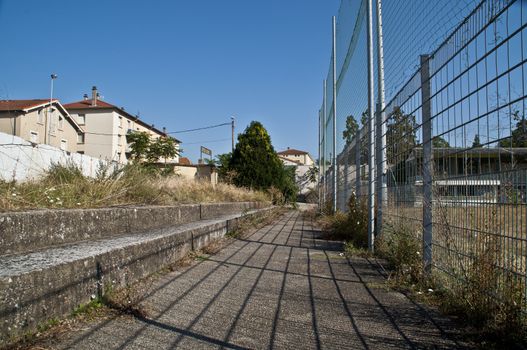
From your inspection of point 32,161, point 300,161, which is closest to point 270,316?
point 32,161

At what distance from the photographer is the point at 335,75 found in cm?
1478

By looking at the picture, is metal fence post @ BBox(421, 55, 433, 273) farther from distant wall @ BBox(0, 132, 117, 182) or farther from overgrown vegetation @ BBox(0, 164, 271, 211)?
distant wall @ BBox(0, 132, 117, 182)

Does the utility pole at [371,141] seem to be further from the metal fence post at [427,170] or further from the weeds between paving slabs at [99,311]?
the weeds between paving slabs at [99,311]

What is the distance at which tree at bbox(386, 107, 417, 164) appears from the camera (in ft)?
14.0

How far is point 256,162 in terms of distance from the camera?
24.8m

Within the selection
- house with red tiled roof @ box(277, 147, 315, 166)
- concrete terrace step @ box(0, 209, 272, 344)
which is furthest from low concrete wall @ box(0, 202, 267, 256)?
house with red tiled roof @ box(277, 147, 315, 166)

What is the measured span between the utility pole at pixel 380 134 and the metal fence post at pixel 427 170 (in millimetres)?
1613

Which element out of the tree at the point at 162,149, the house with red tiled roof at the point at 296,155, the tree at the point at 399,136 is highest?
the house with red tiled roof at the point at 296,155

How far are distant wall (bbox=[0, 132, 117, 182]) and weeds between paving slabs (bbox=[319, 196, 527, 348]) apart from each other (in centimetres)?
391

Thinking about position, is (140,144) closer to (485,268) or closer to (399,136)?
(399,136)

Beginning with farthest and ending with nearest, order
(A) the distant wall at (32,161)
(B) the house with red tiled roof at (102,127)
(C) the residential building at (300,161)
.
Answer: (C) the residential building at (300,161) < (B) the house with red tiled roof at (102,127) < (A) the distant wall at (32,161)

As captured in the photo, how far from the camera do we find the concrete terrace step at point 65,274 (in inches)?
76.8

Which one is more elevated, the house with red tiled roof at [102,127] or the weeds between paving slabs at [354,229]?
the house with red tiled roof at [102,127]

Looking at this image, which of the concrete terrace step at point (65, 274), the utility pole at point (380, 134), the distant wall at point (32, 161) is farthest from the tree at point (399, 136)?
the distant wall at point (32, 161)
